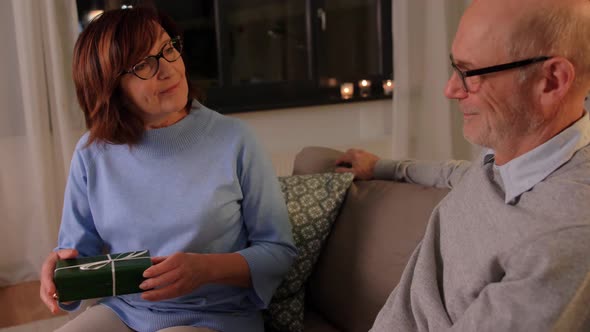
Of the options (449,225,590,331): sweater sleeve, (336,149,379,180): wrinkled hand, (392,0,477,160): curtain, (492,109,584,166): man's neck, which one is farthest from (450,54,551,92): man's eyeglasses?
(392,0,477,160): curtain

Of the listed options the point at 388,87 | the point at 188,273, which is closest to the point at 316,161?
the point at 188,273

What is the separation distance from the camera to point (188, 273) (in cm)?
133

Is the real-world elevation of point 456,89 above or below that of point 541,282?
above

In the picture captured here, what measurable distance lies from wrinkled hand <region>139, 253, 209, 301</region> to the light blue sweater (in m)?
0.10

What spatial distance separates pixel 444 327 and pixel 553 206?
0.28 m

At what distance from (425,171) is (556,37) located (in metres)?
0.67

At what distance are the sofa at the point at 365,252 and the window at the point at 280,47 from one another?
1.44m

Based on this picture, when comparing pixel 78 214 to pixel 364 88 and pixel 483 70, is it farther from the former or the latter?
pixel 364 88

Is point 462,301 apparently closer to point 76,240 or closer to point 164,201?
point 164,201

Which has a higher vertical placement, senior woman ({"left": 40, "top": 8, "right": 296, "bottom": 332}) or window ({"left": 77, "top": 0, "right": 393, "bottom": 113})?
window ({"left": 77, "top": 0, "right": 393, "bottom": 113})

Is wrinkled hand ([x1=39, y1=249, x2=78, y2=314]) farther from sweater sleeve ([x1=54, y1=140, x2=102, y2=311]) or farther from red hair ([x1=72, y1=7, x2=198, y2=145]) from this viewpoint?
red hair ([x1=72, y1=7, x2=198, y2=145])

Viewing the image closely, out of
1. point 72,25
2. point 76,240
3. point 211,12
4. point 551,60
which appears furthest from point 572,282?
point 211,12

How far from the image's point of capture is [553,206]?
940 mm

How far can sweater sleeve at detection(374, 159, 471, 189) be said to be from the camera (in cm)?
153
